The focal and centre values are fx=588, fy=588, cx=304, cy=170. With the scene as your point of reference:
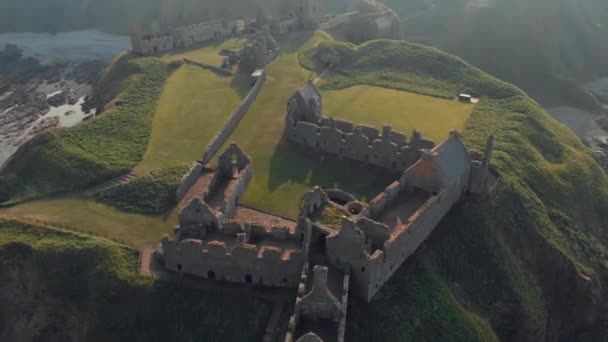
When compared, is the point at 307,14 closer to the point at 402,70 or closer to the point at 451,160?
the point at 402,70

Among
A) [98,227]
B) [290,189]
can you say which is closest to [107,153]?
[98,227]

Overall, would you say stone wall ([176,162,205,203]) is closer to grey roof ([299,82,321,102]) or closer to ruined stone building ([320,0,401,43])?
grey roof ([299,82,321,102])

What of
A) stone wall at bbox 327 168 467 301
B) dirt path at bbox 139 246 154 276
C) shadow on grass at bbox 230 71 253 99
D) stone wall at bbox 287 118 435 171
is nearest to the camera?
stone wall at bbox 327 168 467 301

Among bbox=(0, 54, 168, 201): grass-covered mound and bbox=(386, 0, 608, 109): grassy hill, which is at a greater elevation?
bbox=(0, 54, 168, 201): grass-covered mound

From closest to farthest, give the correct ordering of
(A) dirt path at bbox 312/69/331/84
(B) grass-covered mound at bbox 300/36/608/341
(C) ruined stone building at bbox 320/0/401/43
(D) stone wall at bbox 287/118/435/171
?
(B) grass-covered mound at bbox 300/36/608/341
(D) stone wall at bbox 287/118/435/171
(A) dirt path at bbox 312/69/331/84
(C) ruined stone building at bbox 320/0/401/43

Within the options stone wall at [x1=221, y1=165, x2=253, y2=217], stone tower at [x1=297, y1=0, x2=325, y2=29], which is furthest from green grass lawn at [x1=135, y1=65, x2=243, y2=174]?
stone tower at [x1=297, y1=0, x2=325, y2=29]
